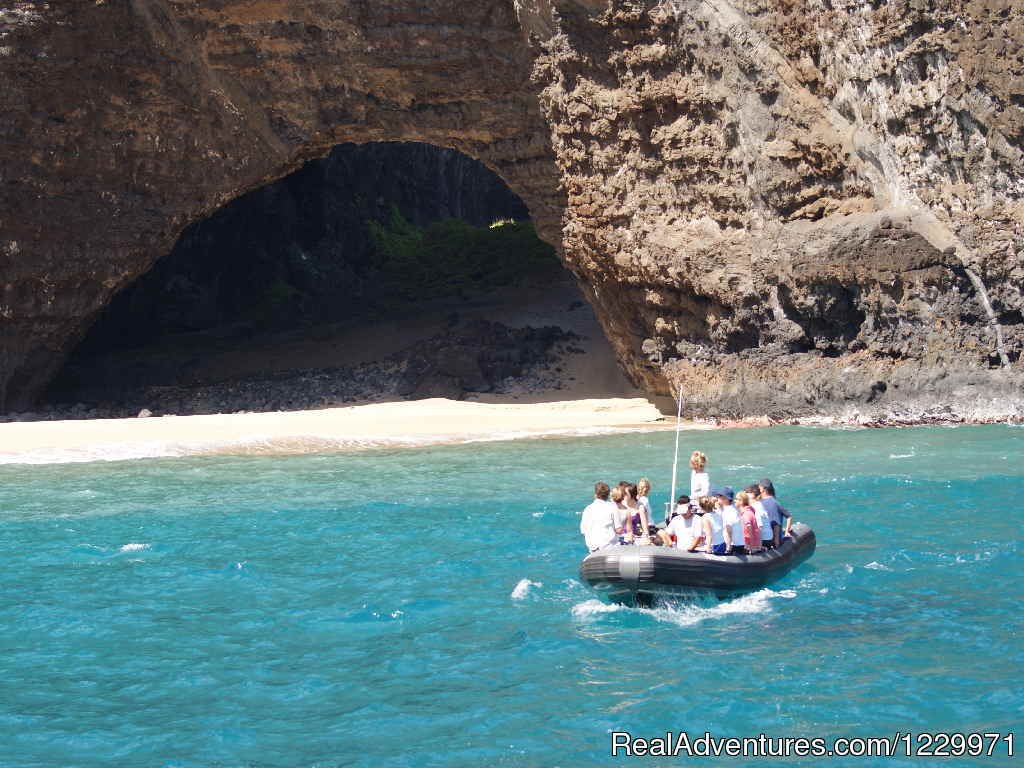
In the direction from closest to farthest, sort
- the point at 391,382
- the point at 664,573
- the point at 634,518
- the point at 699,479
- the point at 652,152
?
1. the point at 664,573
2. the point at 634,518
3. the point at 699,479
4. the point at 652,152
5. the point at 391,382

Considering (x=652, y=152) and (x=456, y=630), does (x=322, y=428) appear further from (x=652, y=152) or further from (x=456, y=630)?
(x=456, y=630)

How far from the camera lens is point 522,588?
1113 centimetres

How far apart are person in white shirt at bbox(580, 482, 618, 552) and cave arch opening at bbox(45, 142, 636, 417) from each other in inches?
675

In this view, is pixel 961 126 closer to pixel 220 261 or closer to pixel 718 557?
pixel 718 557

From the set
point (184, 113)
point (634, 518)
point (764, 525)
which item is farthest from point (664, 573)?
point (184, 113)

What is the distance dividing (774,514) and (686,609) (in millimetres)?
1591

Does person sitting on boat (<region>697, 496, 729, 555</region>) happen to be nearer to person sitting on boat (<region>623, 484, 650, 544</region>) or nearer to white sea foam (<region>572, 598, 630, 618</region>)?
person sitting on boat (<region>623, 484, 650, 544</region>)

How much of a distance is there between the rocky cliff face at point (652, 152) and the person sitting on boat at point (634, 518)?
12136 mm

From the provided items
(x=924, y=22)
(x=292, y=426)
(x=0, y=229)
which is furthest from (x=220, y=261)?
(x=924, y=22)

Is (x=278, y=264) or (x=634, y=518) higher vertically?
(x=278, y=264)

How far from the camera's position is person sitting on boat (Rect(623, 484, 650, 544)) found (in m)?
11.0

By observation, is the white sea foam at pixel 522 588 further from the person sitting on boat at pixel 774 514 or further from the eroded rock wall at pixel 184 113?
the eroded rock wall at pixel 184 113

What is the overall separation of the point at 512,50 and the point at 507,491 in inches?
470

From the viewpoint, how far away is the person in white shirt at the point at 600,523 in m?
11.0
